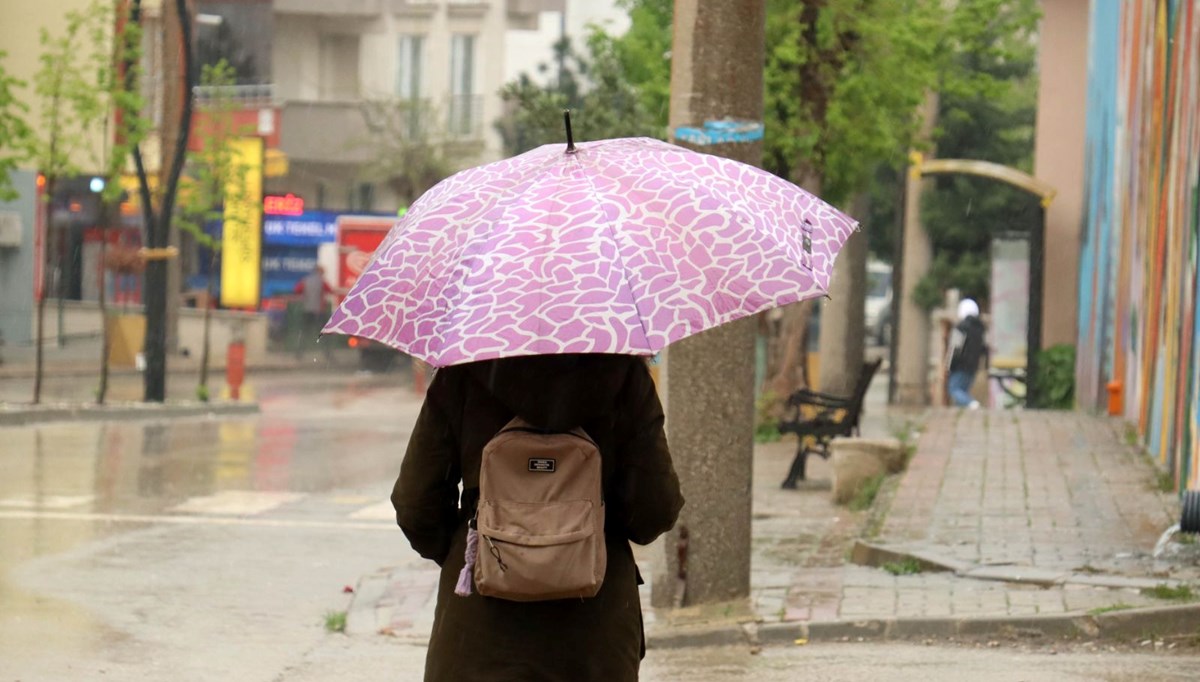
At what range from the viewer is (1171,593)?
7828mm

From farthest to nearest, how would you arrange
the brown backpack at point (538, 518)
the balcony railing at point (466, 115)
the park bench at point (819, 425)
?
the balcony railing at point (466, 115), the park bench at point (819, 425), the brown backpack at point (538, 518)

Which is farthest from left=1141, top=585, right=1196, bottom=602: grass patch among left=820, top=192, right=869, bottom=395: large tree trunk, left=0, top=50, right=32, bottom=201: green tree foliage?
left=0, top=50, right=32, bottom=201: green tree foliage

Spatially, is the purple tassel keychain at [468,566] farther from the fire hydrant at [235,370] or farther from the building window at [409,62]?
the building window at [409,62]

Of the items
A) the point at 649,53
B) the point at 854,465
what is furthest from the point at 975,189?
the point at 854,465

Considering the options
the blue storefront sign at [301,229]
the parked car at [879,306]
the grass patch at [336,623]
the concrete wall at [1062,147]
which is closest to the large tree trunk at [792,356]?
the concrete wall at [1062,147]

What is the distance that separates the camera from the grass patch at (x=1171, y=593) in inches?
306

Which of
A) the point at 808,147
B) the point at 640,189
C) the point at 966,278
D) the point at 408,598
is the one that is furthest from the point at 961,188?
the point at 640,189

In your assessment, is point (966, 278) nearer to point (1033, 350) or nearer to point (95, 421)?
point (1033, 350)

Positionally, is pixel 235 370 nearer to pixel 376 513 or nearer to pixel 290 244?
pixel 376 513

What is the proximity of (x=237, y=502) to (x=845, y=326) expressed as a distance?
11940 millimetres

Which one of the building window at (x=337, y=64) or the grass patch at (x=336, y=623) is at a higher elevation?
the building window at (x=337, y=64)

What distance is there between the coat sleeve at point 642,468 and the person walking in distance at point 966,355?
22.8 m

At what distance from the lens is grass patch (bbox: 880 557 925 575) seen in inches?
350

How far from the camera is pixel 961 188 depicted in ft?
110
